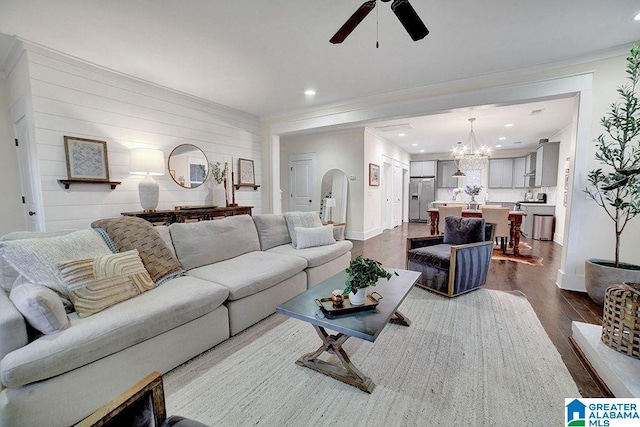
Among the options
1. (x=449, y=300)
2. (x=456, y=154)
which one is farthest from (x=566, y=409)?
(x=456, y=154)

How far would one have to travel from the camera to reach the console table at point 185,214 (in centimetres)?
356

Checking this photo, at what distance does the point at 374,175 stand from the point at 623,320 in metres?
5.33

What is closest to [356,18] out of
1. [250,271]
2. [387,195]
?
[250,271]

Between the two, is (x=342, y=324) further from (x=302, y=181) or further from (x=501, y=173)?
(x=501, y=173)

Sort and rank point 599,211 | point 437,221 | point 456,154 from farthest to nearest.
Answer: point 456,154, point 437,221, point 599,211

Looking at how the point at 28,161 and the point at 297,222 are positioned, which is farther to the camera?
the point at 297,222

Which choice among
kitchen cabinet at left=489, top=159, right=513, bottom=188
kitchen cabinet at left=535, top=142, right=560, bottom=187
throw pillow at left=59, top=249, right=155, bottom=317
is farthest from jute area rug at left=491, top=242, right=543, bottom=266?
throw pillow at left=59, top=249, right=155, bottom=317

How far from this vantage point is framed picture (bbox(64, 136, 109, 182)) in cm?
304

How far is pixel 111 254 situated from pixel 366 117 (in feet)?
12.1

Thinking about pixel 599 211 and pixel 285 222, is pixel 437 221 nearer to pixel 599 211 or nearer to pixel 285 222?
pixel 599 211

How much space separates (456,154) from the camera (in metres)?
6.38

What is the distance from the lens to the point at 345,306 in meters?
1.67

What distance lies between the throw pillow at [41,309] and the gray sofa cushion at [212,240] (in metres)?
1.04

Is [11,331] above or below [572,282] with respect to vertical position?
above
